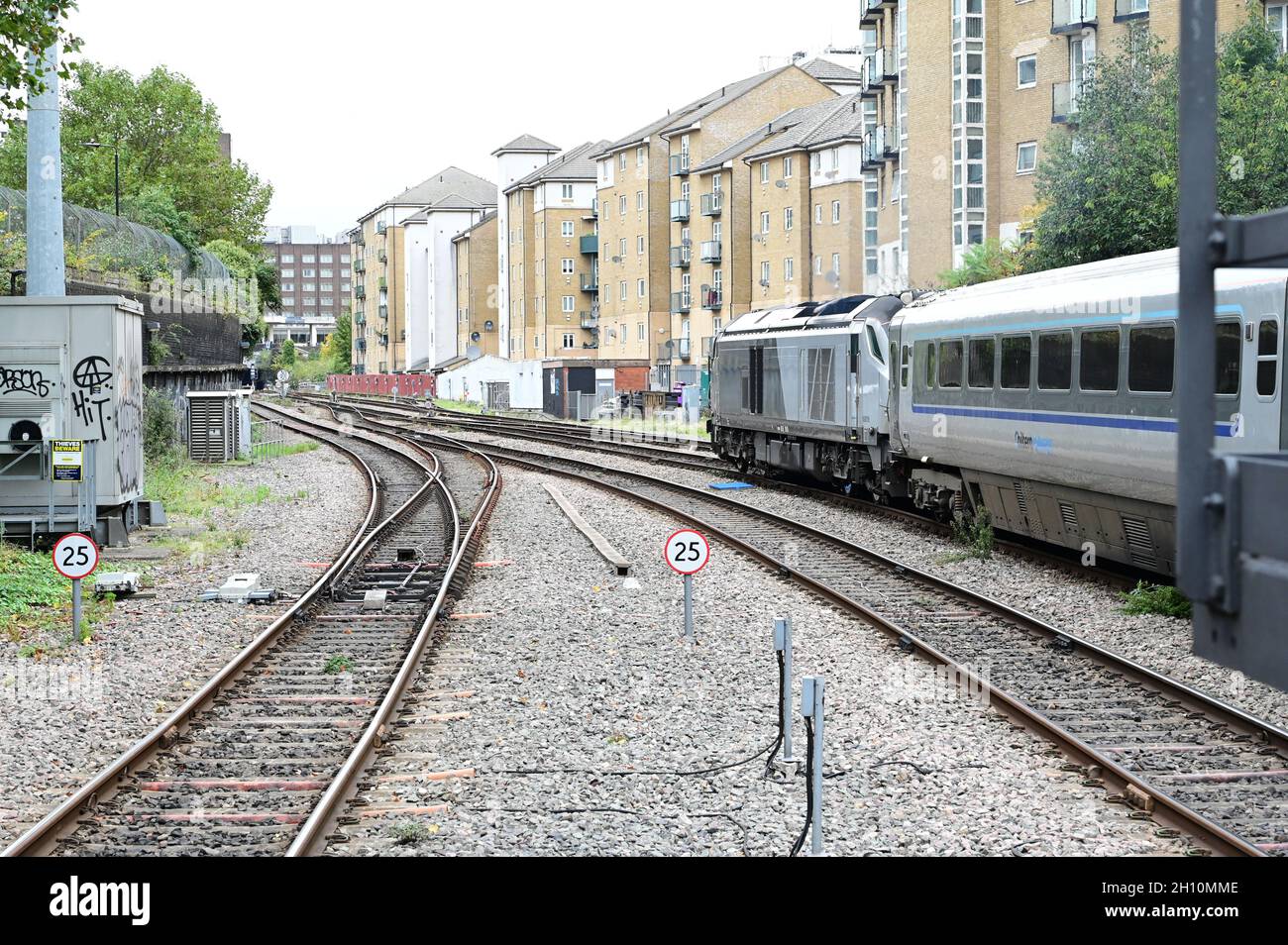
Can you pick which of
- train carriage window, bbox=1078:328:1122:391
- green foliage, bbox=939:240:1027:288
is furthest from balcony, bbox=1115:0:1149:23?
train carriage window, bbox=1078:328:1122:391

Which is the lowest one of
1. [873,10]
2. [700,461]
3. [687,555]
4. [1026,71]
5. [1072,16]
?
[700,461]

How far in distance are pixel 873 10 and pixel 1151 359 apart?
142 ft

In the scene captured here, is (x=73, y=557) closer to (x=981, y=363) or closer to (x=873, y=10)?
(x=981, y=363)

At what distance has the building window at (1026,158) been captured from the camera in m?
47.9

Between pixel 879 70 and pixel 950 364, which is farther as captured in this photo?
pixel 879 70

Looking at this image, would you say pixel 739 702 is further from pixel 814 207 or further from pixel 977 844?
pixel 814 207

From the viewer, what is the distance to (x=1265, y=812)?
7.71 metres

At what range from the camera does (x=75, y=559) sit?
41.8 feet

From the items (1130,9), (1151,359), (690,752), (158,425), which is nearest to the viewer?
(690,752)

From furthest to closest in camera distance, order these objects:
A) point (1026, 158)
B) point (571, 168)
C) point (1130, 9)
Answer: point (571, 168)
point (1026, 158)
point (1130, 9)

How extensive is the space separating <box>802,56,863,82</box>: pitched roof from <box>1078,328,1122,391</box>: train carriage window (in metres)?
69.5

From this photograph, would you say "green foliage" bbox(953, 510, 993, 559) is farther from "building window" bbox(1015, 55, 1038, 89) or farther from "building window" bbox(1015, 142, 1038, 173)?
"building window" bbox(1015, 55, 1038, 89)

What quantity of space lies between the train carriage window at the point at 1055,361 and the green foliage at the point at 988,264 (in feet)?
65.4
